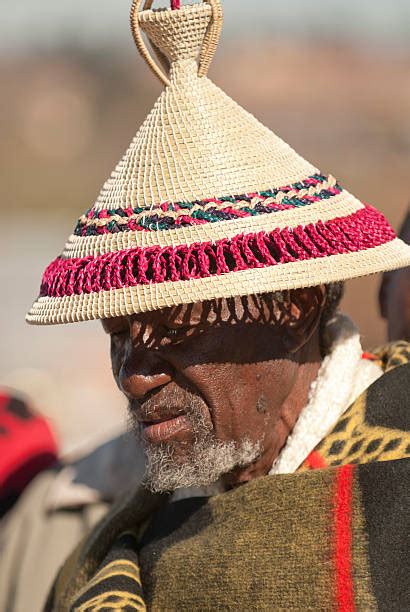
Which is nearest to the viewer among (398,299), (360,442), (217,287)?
(217,287)

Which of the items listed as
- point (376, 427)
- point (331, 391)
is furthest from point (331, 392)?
point (376, 427)

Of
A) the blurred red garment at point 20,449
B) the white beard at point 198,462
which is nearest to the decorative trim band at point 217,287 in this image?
the white beard at point 198,462

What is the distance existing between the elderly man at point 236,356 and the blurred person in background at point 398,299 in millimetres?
543

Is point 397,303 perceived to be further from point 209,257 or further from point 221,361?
point 209,257

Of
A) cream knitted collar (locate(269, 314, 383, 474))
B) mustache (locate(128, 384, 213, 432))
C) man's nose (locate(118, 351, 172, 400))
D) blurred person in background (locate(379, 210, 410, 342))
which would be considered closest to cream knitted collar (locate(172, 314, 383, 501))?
cream knitted collar (locate(269, 314, 383, 474))

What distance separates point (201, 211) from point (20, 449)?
5.03 ft

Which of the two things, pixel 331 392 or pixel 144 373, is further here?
pixel 331 392

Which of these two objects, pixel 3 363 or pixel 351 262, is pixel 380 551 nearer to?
pixel 351 262

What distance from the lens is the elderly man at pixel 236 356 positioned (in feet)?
6.31

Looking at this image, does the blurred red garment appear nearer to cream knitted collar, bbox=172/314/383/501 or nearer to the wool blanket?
the wool blanket

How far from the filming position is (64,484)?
3.03 meters

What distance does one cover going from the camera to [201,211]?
6.51 feet

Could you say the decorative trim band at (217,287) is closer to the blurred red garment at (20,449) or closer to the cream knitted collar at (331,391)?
the cream knitted collar at (331,391)

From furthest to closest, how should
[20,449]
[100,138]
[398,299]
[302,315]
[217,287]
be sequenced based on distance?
1. [100,138]
2. [20,449]
3. [398,299]
4. [302,315]
5. [217,287]
